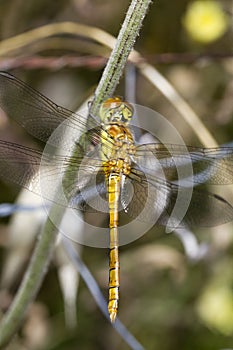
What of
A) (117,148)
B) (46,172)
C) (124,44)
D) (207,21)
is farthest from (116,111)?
(207,21)

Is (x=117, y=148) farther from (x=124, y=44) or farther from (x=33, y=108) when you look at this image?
(x=124, y=44)

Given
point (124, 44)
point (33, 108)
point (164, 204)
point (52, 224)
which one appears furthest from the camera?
point (164, 204)

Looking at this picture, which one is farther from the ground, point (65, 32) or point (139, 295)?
point (65, 32)

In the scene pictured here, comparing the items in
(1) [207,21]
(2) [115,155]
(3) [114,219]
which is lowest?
(3) [114,219]

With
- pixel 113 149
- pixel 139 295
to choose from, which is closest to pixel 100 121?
pixel 113 149

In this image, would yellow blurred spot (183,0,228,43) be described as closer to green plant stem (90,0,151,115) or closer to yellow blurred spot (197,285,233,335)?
yellow blurred spot (197,285,233,335)

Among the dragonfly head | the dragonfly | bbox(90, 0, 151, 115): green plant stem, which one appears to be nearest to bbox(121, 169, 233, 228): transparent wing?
the dragonfly

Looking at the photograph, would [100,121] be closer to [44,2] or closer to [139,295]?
[139,295]
